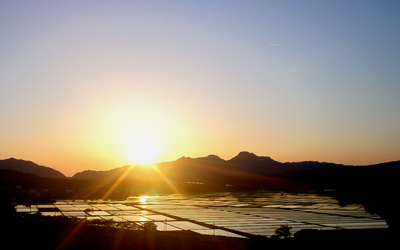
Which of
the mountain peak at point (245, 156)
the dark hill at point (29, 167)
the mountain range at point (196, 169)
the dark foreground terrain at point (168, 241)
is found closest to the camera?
the dark foreground terrain at point (168, 241)

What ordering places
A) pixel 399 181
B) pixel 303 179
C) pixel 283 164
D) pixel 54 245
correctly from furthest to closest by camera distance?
pixel 283 164, pixel 303 179, pixel 54 245, pixel 399 181

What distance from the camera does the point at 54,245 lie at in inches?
533

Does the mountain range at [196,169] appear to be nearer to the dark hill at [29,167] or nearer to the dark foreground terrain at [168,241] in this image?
the dark hill at [29,167]

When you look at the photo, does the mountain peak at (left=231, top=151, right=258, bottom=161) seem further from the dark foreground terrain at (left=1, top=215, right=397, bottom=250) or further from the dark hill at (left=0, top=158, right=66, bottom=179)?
the dark foreground terrain at (left=1, top=215, right=397, bottom=250)

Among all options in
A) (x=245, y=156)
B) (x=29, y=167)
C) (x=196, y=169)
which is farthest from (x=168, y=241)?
(x=29, y=167)

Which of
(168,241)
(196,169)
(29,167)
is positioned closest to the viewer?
(168,241)

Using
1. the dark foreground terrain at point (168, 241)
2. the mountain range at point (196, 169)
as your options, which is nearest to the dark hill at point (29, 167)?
the mountain range at point (196, 169)

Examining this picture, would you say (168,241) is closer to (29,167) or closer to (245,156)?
(245,156)

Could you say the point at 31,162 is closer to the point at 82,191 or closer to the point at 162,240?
the point at 82,191

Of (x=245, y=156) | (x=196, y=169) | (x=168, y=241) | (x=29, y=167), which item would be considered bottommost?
(x=168, y=241)

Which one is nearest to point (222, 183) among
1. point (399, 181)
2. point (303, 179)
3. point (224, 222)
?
point (303, 179)

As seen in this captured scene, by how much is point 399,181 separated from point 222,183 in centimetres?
7804

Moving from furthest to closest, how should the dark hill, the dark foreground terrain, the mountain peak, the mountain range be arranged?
the mountain peak → the dark hill → the mountain range → the dark foreground terrain

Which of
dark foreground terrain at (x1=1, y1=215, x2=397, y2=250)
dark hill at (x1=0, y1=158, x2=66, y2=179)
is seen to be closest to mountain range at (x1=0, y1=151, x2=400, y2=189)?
dark hill at (x1=0, y1=158, x2=66, y2=179)
